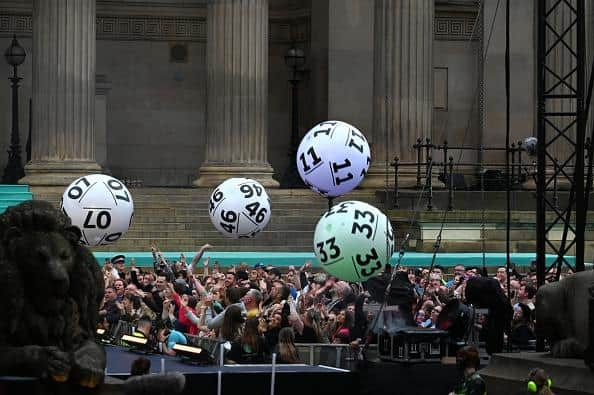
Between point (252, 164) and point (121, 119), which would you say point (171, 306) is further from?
point (121, 119)

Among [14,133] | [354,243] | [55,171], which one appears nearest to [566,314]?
[354,243]

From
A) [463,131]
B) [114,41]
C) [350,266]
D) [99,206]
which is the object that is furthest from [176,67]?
[350,266]

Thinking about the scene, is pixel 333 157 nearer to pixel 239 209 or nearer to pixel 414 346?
pixel 239 209

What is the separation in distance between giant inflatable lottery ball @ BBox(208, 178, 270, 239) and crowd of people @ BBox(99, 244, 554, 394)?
2.34 feet

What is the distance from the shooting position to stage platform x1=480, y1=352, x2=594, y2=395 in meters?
13.2

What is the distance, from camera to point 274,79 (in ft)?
165

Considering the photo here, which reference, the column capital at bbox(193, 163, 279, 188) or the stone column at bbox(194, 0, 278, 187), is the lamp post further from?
the stone column at bbox(194, 0, 278, 187)

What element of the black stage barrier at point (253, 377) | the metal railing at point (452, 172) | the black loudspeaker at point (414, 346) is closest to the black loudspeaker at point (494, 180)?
the metal railing at point (452, 172)

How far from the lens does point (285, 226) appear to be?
39656mm

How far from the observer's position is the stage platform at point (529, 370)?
13211mm

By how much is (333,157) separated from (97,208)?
11.4 ft

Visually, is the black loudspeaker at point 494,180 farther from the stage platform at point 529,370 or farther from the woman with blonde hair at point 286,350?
the stage platform at point 529,370

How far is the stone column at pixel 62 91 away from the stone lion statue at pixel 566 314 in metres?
26.9

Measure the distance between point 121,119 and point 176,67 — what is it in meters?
2.14
